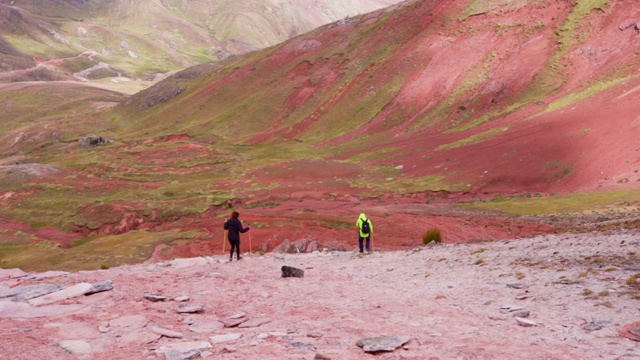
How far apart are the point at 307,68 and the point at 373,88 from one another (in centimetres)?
2094

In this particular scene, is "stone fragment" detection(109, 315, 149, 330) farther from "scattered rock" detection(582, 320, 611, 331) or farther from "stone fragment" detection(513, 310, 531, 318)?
"scattered rock" detection(582, 320, 611, 331)

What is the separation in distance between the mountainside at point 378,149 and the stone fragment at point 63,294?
1585 cm

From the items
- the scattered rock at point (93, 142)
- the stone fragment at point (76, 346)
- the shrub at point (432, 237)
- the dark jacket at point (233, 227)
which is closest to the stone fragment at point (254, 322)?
the stone fragment at point (76, 346)

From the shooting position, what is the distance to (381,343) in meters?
8.95

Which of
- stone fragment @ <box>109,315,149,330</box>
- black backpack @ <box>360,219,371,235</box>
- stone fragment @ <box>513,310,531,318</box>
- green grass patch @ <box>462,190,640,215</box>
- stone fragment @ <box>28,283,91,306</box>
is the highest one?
green grass patch @ <box>462,190,640,215</box>

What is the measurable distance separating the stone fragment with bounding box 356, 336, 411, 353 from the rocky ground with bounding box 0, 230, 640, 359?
4cm

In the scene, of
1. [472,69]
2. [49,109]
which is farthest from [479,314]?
[49,109]

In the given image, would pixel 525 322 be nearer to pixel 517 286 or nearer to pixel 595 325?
pixel 595 325

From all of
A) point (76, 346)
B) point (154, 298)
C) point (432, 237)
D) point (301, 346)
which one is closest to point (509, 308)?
point (301, 346)

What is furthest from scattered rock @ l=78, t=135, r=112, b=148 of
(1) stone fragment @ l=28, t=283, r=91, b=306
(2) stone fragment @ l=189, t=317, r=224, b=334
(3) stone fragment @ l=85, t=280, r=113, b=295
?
(2) stone fragment @ l=189, t=317, r=224, b=334

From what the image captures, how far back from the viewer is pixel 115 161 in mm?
70875

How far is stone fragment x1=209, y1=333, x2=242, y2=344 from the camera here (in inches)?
375

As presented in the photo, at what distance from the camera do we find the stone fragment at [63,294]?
11953mm

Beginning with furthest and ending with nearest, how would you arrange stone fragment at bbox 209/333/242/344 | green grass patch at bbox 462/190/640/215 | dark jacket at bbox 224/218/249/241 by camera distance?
green grass patch at bbox 462/190/640/215 < dark jacket at bbox 224/218/249/241 < stone fragment at bbox 209/333/242/344
